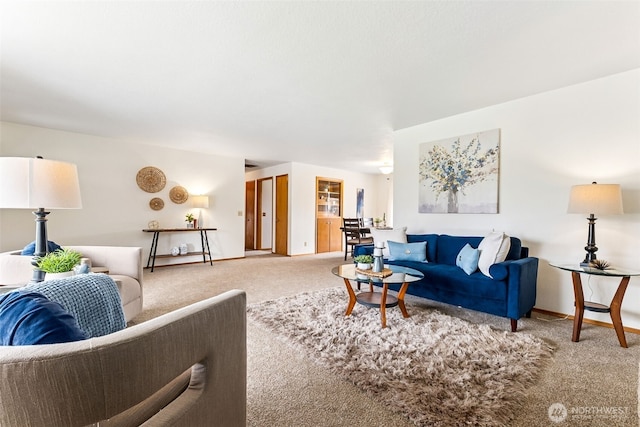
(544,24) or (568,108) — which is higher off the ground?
(544,24)

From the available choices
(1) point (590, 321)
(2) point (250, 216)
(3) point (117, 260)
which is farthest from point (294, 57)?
(2) point (250, 216)

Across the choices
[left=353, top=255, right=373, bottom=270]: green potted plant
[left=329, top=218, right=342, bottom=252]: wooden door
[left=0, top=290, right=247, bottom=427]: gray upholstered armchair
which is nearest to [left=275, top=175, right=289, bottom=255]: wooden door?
[left=329, top=218, right=342, bottom=252]: wooden door

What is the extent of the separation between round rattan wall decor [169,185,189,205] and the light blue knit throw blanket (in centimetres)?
478

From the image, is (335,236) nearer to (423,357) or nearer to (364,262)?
(364,262)

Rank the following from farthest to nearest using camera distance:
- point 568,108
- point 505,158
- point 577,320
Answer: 1. point 505,158
2. point 568,108
3. point 577,320

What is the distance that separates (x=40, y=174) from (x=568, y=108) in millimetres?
4241

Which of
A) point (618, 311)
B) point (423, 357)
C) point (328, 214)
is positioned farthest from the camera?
point (328, 214)

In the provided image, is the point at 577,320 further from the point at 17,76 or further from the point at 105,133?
the point at 105,133

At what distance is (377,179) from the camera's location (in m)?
8.96

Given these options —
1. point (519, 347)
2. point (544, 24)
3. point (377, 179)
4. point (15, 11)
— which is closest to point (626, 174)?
point (544, 24)

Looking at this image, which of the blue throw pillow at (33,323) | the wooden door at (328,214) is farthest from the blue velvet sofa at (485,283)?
the wooden door at (328,214)

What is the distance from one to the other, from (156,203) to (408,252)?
14.7 ft

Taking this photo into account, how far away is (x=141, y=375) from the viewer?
74 cm

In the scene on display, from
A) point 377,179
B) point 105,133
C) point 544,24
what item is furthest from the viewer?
point 377,179
